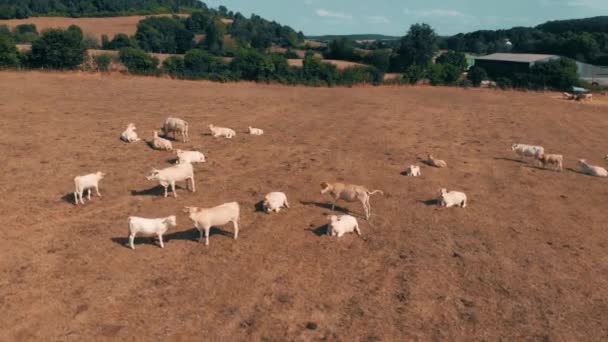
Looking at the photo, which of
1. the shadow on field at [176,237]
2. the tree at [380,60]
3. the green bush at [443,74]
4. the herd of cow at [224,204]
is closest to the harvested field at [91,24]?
the tree at [380,60]

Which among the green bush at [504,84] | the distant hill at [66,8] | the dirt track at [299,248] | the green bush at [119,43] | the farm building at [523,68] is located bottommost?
the dirt track at [299,248]

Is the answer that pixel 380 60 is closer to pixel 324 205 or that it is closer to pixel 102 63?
pixel 102 63

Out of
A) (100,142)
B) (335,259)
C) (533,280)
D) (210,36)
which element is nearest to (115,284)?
(335,259)

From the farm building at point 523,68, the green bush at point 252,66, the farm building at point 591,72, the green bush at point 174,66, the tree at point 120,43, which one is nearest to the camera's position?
the green bush at point 174,66

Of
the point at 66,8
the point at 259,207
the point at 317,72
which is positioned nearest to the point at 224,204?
the point at 259,207

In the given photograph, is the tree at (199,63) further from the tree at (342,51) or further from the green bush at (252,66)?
the tree at (342,51)
